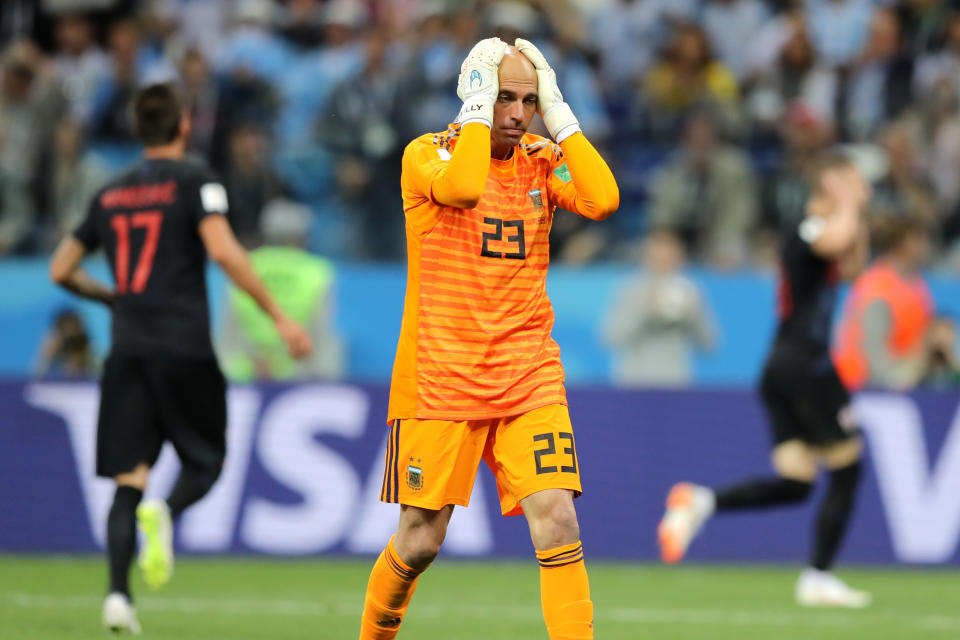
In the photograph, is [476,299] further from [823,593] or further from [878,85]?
[878,85]

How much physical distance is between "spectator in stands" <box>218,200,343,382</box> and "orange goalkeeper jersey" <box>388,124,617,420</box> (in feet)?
22.9

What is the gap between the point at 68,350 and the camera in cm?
1234

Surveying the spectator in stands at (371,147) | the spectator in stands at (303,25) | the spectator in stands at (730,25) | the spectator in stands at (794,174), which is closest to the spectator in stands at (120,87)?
the spectator in stands at (303,25)

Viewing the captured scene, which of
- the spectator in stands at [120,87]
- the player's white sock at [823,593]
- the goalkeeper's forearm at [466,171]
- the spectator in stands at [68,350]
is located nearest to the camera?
the goalkeeper's forearm at [466,171]

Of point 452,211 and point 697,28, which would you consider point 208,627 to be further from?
point 697,28

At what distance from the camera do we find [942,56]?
1406 cm

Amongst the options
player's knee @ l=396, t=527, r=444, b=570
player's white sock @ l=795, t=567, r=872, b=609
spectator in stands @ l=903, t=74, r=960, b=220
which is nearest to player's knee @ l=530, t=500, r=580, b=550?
player's knee @ l=396, t=527, r=444, b=570

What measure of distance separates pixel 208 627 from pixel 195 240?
1.93 m

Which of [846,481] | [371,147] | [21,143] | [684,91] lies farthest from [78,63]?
[846,481]

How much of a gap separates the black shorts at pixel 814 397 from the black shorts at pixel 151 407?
3512 mm

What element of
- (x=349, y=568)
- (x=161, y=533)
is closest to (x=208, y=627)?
(x=161, y=533)

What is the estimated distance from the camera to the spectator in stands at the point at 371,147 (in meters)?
13.2

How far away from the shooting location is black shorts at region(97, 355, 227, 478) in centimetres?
718

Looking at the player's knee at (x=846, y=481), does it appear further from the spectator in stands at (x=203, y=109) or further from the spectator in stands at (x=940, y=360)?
the spectator in stands at (x=203, y=109)
